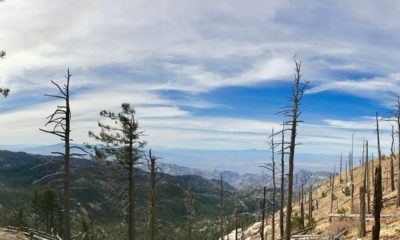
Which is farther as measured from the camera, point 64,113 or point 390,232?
point 390,232

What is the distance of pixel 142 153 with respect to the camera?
3469 centimetres

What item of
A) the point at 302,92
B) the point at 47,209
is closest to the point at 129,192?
the point at 302,92

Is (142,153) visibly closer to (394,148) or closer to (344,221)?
(344,221)

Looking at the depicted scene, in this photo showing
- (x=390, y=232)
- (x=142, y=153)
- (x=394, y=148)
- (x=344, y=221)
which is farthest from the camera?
(x=394, y=148)

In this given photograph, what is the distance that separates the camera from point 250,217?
188 m

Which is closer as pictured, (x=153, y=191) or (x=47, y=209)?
(x=153, y=191)

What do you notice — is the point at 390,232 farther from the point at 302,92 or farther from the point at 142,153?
the point at 142,153

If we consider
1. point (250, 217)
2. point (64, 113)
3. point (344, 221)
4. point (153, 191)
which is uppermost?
point (64, 113)

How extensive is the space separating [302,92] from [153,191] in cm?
1803

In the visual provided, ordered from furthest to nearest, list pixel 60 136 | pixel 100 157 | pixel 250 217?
pixel 250 217, pixel 100 157, pixel 60 136

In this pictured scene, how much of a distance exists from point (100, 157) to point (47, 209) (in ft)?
165

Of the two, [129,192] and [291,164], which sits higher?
[291,164]

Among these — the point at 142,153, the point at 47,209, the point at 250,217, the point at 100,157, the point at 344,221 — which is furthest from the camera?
the point at 250,217

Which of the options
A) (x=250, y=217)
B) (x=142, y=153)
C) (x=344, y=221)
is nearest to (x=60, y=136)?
(x=142, y=153)
